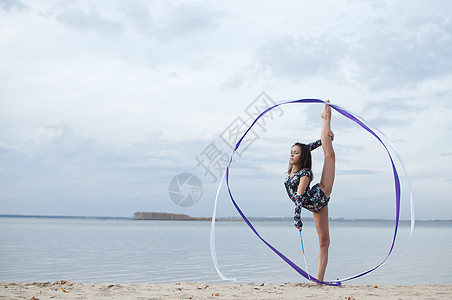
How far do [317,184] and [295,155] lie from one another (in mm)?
456

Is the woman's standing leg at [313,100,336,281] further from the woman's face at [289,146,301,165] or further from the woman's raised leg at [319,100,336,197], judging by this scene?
the woman's face at [289,146,301,165]

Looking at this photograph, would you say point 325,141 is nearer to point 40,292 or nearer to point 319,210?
point 319,210

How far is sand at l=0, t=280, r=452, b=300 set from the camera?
5094mm

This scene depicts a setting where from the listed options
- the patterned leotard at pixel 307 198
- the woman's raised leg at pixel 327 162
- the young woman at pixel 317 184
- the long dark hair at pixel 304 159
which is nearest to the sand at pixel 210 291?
the young woman at pixel 317 184

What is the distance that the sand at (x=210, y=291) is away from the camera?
16.7 feet

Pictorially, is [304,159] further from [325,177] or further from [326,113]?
[326,113]

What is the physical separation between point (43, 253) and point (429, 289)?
11692 mm

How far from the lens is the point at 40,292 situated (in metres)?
→ 5.35

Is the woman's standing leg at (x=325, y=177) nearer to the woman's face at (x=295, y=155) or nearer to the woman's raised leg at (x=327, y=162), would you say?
the woman's raised leg at (x=327, y=162)

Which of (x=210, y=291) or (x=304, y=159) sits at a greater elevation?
(x=304, y=159)

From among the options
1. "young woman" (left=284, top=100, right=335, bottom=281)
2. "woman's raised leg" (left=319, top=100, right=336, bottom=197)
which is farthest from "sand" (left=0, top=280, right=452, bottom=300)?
"woman's raised leg" (left=319, top=100, right=336, bottom=197)

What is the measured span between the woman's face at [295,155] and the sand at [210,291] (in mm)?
1568

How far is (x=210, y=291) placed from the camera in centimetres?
555

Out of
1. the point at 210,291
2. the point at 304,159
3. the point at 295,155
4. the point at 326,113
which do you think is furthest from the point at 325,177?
the point at 210,291
